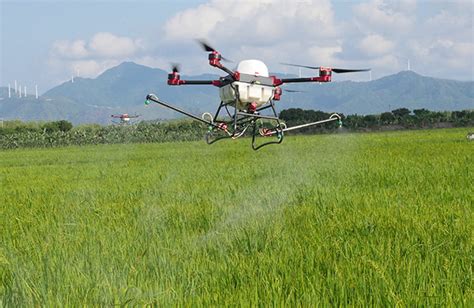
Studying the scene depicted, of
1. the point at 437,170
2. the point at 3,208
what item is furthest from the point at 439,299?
the point at 437,170

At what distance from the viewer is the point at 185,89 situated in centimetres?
433

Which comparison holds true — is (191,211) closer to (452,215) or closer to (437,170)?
(452,215)

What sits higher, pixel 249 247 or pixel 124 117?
pixel 124 117

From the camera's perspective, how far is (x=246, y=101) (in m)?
4.02

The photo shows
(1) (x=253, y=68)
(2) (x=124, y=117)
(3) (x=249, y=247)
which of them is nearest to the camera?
(1) (x=253, y=68)

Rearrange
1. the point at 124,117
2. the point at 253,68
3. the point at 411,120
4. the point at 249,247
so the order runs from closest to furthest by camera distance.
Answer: the point at 253,68, the point at 124,117, the point at 249,247, the point at 411,120

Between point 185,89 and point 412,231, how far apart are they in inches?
134

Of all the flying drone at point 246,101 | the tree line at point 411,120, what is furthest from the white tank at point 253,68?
the tree line at point 411,120

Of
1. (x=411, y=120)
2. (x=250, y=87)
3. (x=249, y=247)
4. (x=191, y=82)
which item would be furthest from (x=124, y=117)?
(x=411, y=120)

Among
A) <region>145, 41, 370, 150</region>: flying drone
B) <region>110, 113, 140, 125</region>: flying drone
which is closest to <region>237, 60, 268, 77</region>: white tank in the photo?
<region>145, 41, 370, 150</region>: flying drone

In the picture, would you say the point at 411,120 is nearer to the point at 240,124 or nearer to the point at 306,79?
the point at 306,79

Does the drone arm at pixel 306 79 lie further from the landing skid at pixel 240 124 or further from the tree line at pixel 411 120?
the tree line at pixel 411 120

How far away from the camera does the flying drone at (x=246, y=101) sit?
3.96m

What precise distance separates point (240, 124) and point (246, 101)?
0.68 ft
